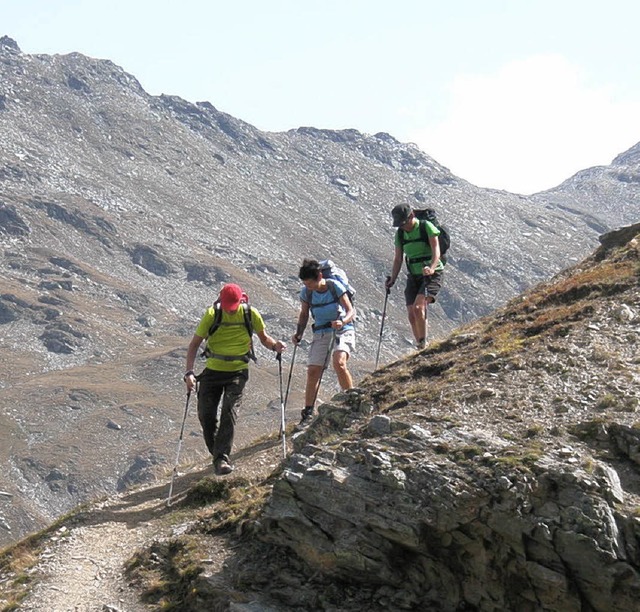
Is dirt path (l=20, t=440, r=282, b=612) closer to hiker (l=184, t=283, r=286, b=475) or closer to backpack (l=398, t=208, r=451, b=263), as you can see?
hiker (l=184, t=283, r=286, b=475)

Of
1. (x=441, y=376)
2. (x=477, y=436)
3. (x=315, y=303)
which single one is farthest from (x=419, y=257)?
(x=477, y=436)

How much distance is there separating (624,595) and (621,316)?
648cm

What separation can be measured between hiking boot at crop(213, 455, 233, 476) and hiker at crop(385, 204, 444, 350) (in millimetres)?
5484

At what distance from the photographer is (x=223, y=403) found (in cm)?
1639

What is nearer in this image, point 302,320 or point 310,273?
point 310,273

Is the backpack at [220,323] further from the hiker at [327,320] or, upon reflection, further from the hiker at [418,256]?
the hiker at [418,256]

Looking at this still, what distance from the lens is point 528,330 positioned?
1681cm

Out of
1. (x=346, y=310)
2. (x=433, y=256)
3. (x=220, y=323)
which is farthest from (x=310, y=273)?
(x=433, y=256)

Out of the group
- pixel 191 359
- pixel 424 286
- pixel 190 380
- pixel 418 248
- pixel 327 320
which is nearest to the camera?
pixel 190 380

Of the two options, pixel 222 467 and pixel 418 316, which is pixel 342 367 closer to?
pixel 222 467

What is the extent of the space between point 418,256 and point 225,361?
17.8 feet

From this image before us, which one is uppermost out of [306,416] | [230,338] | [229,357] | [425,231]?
[425,231]

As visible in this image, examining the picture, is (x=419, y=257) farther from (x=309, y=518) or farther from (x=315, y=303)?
(x=309, y=518)

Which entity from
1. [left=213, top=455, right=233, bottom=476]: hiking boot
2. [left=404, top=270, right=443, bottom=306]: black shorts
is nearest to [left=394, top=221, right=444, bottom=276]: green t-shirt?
[left=404, top=270, right=443, bottom=306]: black shorts
